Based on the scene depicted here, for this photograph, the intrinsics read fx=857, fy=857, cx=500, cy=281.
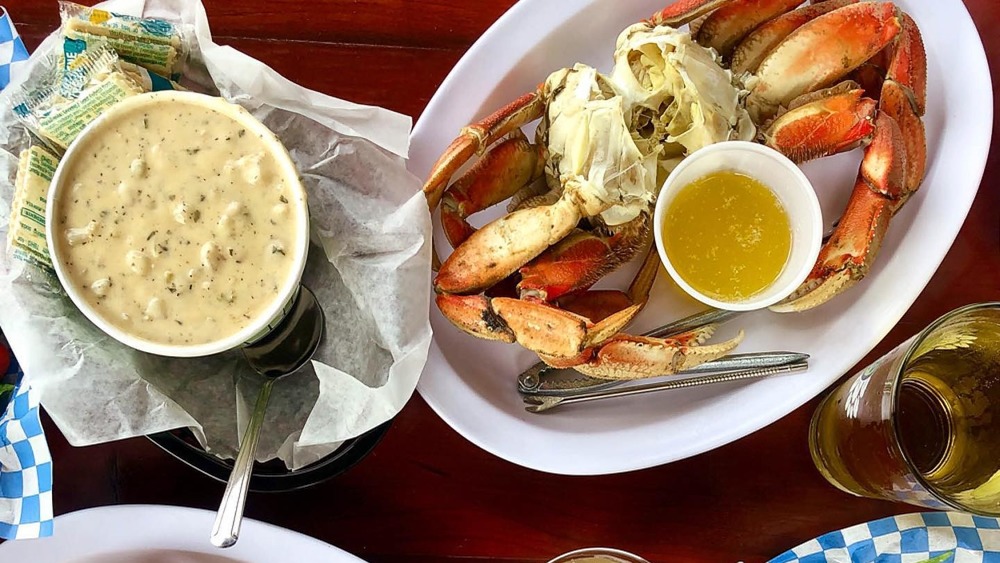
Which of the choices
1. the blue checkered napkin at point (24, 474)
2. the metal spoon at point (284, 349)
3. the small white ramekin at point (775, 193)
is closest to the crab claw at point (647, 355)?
the small white ramekin at point (775, 193)

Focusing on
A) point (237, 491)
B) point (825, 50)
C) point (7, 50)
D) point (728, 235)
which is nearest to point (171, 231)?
point (237, 491)

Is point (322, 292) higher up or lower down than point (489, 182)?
lower down

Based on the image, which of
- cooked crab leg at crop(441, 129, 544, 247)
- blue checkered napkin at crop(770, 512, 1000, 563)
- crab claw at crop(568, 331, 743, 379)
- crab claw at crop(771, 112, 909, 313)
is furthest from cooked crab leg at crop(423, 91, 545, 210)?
blue checkered napkin at crop(770, 512, 1000, 563)

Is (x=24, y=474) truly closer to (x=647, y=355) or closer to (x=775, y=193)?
(x=647, y=355)

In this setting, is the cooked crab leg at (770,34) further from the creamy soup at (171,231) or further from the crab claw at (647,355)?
the creamy soup at (171,231)

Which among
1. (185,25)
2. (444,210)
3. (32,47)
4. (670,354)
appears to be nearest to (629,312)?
(670,354)

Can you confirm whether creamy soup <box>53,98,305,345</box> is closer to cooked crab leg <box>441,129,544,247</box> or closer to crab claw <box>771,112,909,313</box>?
cooked crab leg <box>441,129,544,247</box>
